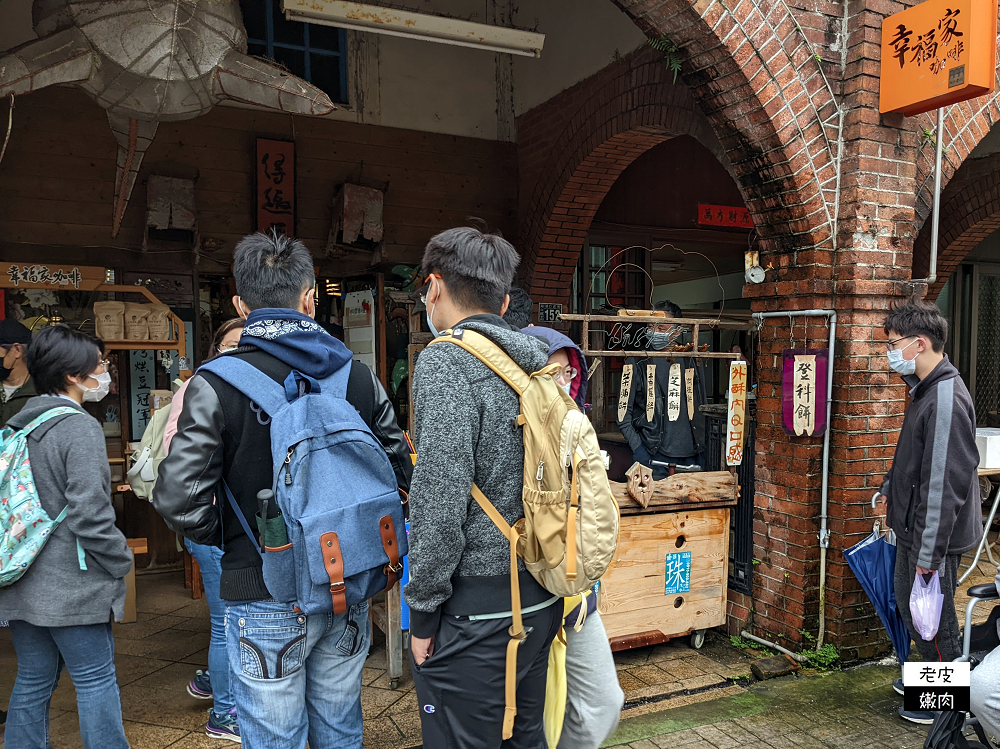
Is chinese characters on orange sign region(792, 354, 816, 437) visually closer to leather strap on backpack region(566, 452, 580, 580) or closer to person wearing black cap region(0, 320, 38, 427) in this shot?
leather strap on backpack region(566, 452, 580, 580)

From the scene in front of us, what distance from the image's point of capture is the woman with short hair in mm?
2557

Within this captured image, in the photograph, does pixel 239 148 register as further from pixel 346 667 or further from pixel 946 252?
pixel 946 252

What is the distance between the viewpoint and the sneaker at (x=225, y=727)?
3326 mm

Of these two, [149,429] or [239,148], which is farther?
[239,148]

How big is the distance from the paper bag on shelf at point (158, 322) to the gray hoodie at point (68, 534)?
2.98m

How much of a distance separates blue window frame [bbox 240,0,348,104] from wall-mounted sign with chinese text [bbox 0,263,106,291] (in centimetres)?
286

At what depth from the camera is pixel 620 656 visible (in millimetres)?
4395

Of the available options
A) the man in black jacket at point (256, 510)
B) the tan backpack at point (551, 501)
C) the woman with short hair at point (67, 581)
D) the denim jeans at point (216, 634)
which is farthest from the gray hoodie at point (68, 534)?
the tan backpack at point (551, 501)

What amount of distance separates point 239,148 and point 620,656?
216 inches

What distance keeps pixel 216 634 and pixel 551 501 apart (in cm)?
210

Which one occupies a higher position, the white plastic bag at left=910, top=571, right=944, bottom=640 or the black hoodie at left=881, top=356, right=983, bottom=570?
the black hoodie at left=881, top=356, right=983, bottom=570

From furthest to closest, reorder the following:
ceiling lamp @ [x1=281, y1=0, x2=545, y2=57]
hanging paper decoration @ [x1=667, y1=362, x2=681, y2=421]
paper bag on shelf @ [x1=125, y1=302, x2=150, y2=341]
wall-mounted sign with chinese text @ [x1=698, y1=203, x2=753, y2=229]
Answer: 1. wall-mounted sign with chinese text @ [x1=698, y1=203, x2=753, y2=229]
2. paper bag on shelf @ [x1=125, y1=302, x2=150, y2=341]
3. hanging paper decoration @ [x1=667, y1=362, x2=681, y2=421]
4. ceiling lamp @ [x1=281, y1=0, x2=545, y2=57]

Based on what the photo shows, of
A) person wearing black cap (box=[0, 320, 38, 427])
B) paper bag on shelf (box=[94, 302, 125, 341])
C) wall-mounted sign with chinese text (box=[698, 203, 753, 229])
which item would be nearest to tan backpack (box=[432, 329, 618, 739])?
person wearing black cap (box=[0, 320, 38, 427])

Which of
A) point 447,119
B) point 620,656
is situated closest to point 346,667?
point 620,656
